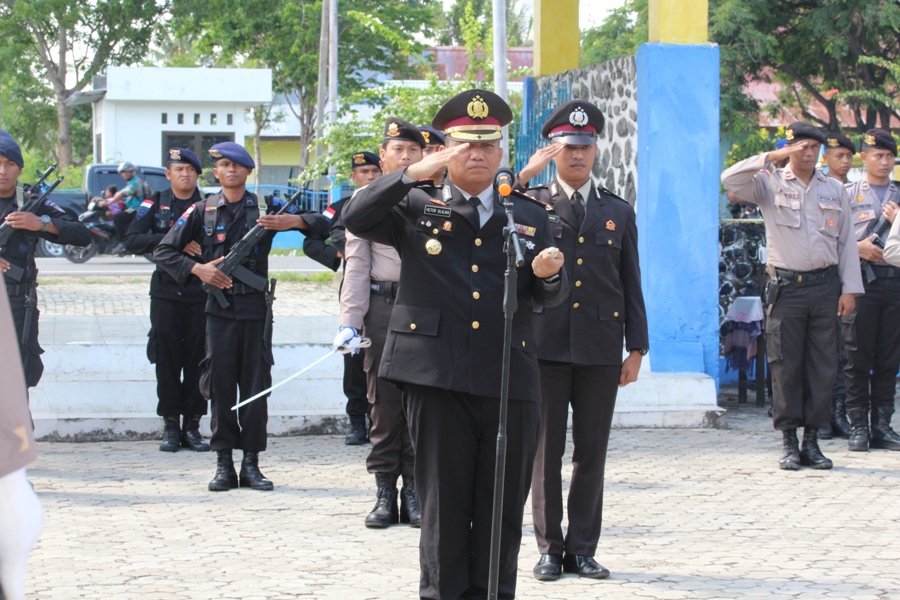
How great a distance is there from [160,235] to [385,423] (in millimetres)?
3079

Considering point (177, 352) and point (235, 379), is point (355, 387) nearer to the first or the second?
point (177, 352)

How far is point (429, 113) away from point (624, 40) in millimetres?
18476

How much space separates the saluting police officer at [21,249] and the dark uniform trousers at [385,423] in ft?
8.20

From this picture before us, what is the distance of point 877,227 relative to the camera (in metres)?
8.97

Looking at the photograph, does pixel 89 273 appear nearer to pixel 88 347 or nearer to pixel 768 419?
pixel 88 347

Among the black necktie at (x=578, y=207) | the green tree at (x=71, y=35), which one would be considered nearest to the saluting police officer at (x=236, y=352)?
the black necktie at (x=578, y=207)

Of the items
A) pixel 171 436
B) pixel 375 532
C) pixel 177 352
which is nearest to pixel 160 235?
pixel 177 352

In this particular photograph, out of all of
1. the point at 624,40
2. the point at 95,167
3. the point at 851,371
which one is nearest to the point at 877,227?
the point at 851,371

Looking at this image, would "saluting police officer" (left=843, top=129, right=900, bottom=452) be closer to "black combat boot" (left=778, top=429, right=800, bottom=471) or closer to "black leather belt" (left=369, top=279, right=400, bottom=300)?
"black combat boot" (left=778, top=429, right=800, bottom=471)

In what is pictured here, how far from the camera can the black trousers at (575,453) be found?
538 centimetres

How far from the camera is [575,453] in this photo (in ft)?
18.0

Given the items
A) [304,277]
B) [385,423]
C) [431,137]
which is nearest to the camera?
[385,423]

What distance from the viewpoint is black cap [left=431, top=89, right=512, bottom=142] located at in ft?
13.9

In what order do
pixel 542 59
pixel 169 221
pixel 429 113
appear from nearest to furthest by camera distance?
pixel 169 221, pixel 542 59, pixel 429 113
